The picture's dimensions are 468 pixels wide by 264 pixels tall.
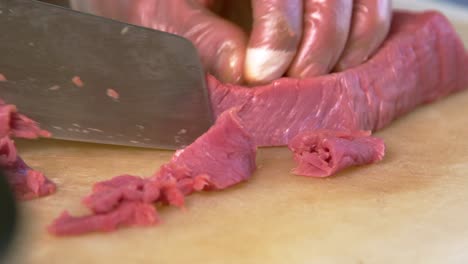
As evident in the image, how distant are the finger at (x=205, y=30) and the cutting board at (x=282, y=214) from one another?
1.04ft

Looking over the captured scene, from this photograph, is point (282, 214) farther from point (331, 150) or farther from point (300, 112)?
point (300, 112)

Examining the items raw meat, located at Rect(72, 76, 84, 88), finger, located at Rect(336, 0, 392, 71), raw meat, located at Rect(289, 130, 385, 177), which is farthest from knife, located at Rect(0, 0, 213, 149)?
finger, located at Rect(336, 0, 392, 71)

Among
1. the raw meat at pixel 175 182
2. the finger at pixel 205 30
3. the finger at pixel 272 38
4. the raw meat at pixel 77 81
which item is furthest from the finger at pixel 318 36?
the raw meat at pixel 77 81

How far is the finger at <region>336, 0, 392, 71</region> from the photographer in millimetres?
2232

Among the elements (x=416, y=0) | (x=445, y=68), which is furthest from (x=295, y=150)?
(x=416, y=0)

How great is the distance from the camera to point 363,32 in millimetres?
2236

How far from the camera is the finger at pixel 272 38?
2.05 meters

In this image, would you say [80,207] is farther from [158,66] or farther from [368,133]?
[368,133]

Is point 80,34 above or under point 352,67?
above

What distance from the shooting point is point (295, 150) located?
202cm

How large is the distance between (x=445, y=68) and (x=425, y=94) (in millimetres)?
141

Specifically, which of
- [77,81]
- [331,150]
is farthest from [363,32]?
[77,81]

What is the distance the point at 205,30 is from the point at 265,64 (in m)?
0.25

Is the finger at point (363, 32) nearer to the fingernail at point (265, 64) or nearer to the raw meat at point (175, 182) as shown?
the fingernail at point (265, 64)
